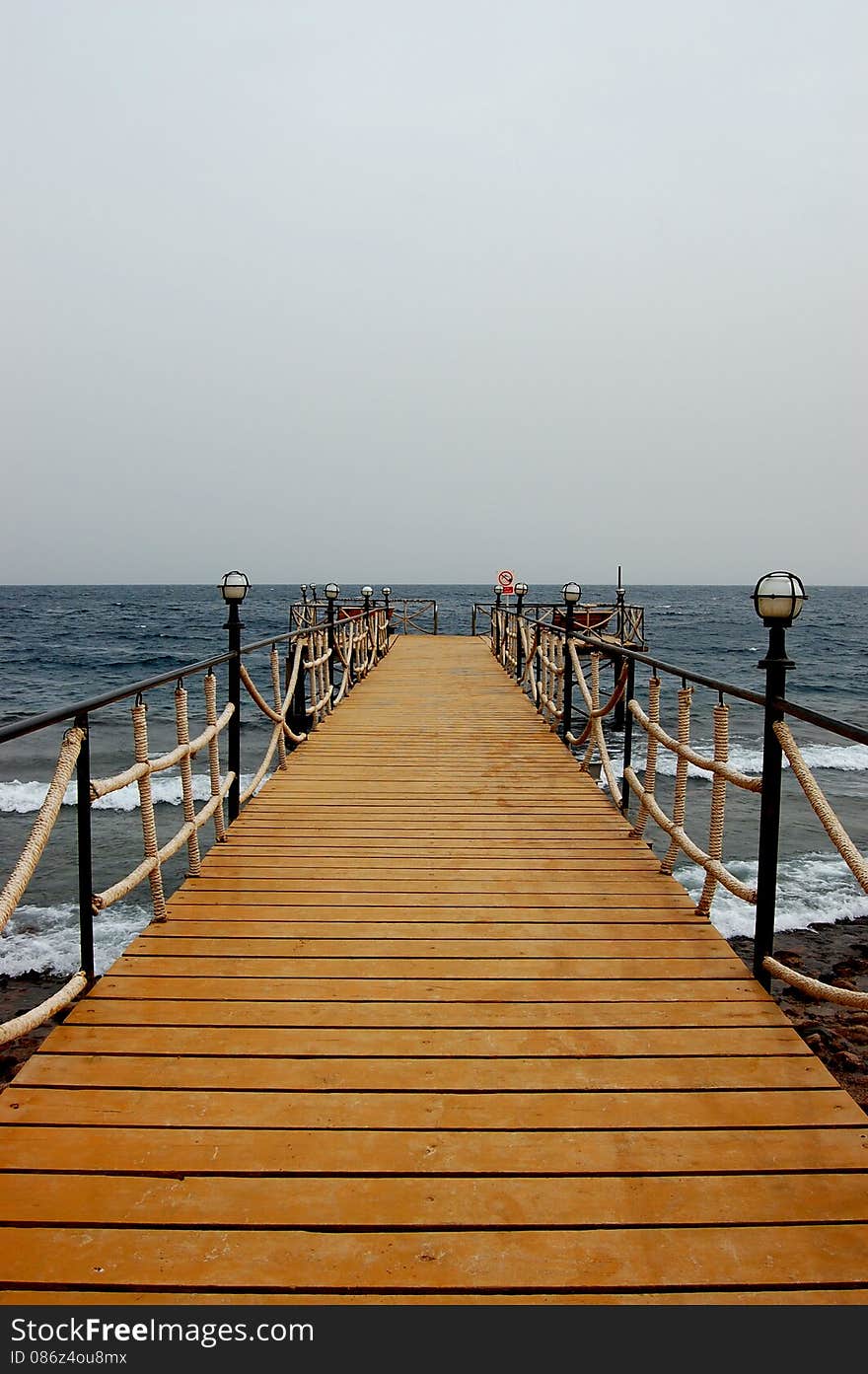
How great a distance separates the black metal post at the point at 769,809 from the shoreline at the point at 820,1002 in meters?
1.31

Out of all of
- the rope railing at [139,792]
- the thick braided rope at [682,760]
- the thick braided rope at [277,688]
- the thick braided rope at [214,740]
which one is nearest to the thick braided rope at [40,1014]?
the rope railing at [139,792]

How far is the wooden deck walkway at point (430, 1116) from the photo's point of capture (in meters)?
1.62

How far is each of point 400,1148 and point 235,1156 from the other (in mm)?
400

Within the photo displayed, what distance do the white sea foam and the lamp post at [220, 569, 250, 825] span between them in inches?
96.9

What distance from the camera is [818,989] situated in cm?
248

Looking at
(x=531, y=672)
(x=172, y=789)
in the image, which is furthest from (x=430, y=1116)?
(x=172, y=789)

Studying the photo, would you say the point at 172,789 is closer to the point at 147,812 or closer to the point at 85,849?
the point at 147,812

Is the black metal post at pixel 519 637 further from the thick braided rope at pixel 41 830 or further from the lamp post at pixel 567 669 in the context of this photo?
the thick braided rope at pixel 41 830

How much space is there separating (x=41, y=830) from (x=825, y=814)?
2.47 meters

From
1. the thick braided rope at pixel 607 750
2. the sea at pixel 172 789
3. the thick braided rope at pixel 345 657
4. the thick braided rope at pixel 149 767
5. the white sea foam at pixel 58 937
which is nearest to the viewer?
the thick braided rope at pixel 149 767

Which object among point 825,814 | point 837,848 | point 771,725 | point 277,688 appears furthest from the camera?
point 277,688

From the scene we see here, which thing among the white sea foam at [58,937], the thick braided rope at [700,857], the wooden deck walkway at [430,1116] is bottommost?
the white sea foam at [58,937]
